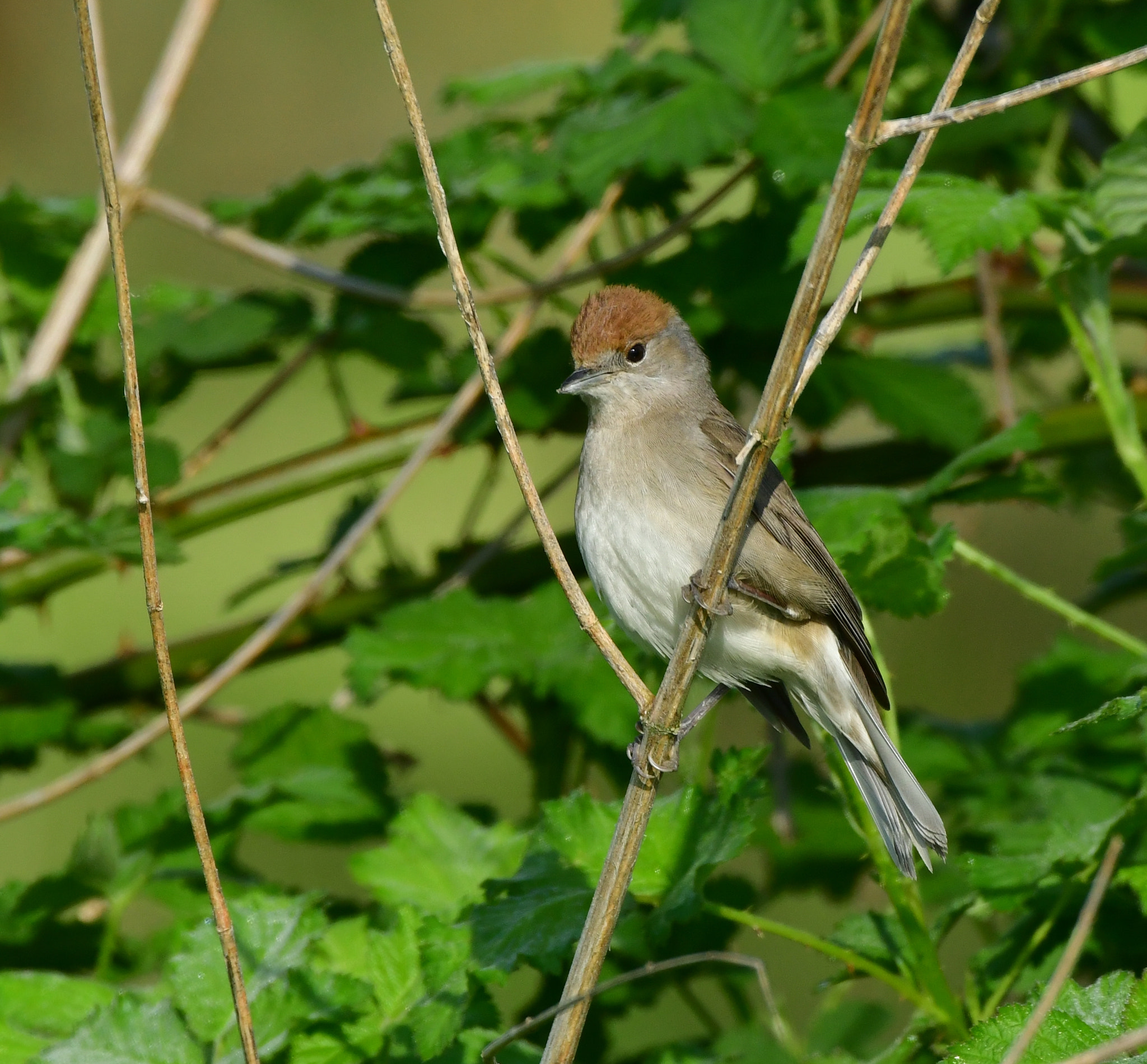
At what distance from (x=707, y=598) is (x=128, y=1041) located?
124 centimetres

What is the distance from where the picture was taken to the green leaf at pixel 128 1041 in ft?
7.32

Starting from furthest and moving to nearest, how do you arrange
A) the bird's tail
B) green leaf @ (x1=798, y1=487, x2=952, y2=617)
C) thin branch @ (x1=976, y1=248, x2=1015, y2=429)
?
thin branch @ (x1=976, y1=248, x2=1015, y2=429)
the bird's tail
green leaf @ (x1=798, y1=487, x2=952, y2=617)

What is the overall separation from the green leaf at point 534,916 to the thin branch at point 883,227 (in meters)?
1.03

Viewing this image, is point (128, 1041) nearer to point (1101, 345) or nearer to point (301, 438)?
point (1101, 345)

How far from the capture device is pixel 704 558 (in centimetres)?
275

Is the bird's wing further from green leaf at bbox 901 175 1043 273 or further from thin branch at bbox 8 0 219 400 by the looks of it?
thin branch at bbox 8 0 219 400

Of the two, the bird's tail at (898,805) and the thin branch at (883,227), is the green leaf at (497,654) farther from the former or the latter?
the thin branch at (883,227)

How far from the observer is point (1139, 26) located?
12.0 feet

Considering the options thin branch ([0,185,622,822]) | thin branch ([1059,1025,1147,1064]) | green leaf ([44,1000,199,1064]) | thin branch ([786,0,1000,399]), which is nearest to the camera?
thin branch ([1059,1025,1147,1064])

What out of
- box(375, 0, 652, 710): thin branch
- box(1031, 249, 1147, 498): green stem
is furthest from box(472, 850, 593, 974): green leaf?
box(1031, 249, 1147, 498): green stem

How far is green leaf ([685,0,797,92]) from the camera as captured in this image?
3354mm

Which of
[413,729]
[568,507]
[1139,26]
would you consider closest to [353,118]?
[568,507]

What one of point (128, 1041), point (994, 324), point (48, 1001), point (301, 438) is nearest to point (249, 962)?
point (128, 1041)

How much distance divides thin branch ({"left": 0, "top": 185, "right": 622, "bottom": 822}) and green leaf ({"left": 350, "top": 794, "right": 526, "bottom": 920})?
24.8 inches
